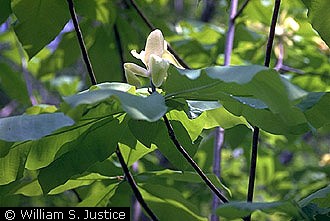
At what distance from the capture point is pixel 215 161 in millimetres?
1455

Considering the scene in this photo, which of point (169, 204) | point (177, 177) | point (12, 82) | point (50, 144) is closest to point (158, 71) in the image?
point (50, 144)

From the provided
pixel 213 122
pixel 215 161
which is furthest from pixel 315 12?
pixel 215 161

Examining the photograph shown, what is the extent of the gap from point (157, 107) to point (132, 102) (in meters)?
0.03

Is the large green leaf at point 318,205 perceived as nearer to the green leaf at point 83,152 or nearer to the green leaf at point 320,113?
the green leaf at point 320,113

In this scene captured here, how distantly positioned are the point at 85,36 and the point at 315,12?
0.85 meters

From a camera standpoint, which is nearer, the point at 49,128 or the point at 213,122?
the point at 49,128

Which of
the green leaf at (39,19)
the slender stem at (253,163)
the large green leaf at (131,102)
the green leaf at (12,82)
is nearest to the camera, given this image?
the large green leaf at (131,102)

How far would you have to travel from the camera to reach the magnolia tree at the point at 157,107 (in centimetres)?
64

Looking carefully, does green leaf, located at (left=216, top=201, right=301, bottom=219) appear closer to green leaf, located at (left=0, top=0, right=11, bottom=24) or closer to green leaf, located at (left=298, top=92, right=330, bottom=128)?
green leaf, located at (left=298, top=92, right=330, bottom=128)

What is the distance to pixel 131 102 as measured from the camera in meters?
0.62

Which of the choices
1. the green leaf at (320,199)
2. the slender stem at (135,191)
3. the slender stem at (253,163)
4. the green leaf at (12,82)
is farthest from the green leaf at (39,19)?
the green leaf at (12,82)

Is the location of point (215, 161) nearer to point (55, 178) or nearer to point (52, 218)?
point (52, 218)

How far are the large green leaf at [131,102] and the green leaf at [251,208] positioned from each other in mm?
137

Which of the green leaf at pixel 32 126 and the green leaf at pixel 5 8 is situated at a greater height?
the green leaf at pixel 5 8
